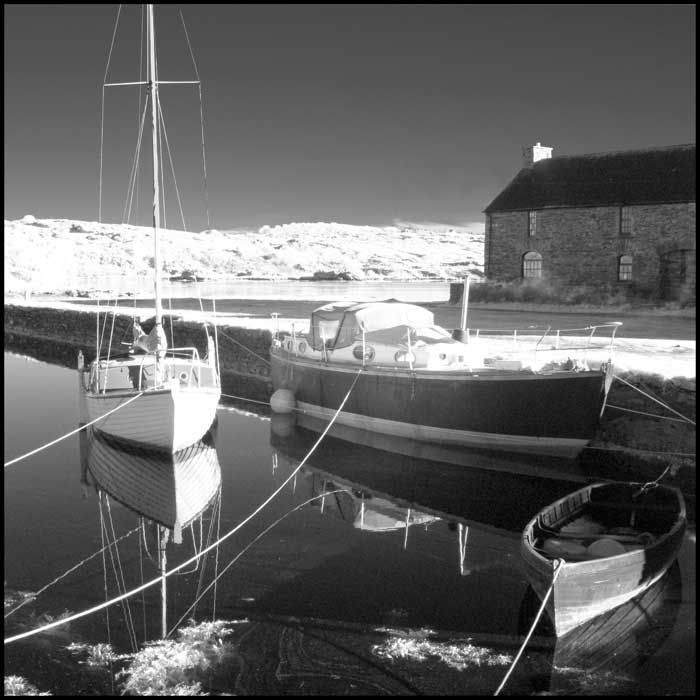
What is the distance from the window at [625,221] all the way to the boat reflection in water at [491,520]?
966 inches

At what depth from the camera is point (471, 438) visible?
50.2 feet

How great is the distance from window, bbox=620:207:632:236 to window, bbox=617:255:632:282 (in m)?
1.18

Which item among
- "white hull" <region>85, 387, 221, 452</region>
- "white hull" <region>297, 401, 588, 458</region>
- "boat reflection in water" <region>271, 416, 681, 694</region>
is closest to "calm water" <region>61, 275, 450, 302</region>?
"white hull" <region>297, 401, 588, 458</region>

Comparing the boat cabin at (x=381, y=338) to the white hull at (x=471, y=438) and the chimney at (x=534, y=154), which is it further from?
the chimney at (x=534, y=154)

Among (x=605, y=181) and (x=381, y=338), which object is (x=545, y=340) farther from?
(x=605, y=181)

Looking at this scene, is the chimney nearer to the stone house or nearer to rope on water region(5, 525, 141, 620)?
the stone house

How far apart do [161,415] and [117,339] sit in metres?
23.6

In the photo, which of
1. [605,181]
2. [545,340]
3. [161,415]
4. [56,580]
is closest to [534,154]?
[605,181]

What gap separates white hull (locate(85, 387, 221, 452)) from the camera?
14336 millimetres

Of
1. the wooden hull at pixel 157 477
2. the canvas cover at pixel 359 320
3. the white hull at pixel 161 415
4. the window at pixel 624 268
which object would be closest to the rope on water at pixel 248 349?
the canvas cover at pixel 359 320

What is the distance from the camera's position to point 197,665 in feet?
24.1

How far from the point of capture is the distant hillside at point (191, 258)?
3856 inches

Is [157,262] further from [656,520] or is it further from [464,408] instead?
[656,520]

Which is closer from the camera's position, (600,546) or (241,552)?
(600,546)
